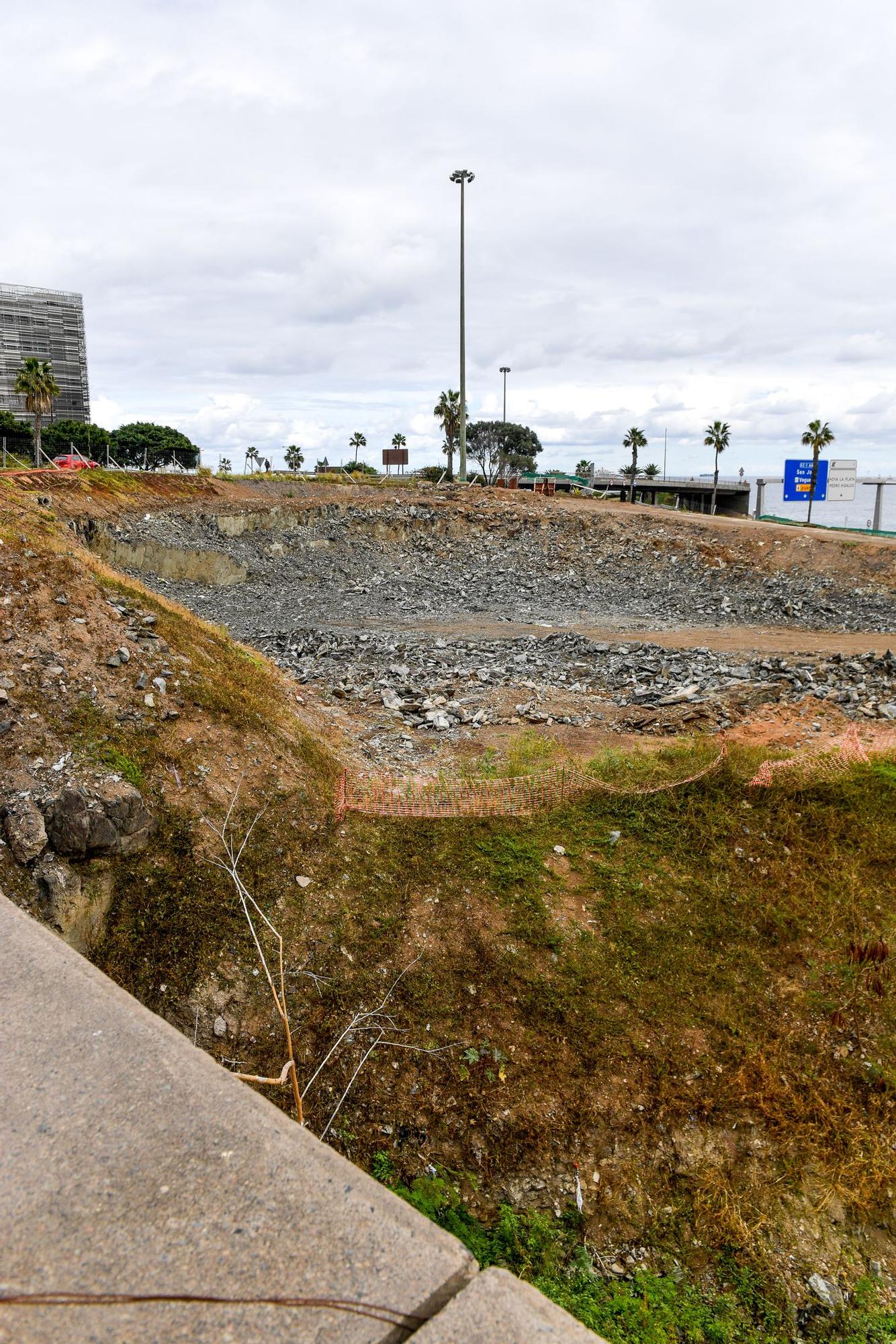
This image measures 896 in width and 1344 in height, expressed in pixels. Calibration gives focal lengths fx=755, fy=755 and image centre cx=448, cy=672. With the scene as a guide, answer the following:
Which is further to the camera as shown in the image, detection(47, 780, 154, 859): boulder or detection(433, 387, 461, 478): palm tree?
detection(433, 387, 461, 478): palm tree

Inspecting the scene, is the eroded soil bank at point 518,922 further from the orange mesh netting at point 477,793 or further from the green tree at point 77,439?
the green tree at point 77,439

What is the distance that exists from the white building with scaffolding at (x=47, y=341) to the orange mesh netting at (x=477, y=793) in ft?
377

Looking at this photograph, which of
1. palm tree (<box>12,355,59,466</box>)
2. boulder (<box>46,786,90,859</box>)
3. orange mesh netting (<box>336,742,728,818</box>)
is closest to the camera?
boulder (<box>46,786,90,859</box>)

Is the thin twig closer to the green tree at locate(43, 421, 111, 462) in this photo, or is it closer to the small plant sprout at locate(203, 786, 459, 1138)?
the small plant sprout at locate(203, 786, 459, 1138)

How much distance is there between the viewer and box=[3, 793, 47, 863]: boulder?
7.62 metres

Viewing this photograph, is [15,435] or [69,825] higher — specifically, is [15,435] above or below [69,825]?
above

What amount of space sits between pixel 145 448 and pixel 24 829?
76.9 meters

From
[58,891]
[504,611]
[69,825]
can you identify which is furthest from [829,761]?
[504,611]

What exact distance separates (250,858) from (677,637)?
18616 mm

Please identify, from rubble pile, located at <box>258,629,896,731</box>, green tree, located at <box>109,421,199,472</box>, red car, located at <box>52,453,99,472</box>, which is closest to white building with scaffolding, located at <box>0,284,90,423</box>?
green tree, located at <box>109,421,199,472</box>

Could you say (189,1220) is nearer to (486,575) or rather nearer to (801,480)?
(486,575)

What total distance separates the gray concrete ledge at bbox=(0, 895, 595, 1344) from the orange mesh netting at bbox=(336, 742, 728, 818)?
723cm

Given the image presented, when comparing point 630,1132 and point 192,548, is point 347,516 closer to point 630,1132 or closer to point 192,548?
point 192,548

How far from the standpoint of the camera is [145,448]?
249 ft
